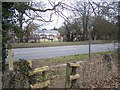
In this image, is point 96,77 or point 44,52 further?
point 44,52

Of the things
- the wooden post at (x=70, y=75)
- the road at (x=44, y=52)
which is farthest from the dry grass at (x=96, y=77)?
the road at (x=44, y=52)

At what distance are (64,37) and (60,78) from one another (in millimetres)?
33643

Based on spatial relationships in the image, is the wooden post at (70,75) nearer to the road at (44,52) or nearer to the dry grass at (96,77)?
the dry grass at (96,77)

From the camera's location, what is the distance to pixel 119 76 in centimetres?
929

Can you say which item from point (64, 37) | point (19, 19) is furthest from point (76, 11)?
point (64, 37)

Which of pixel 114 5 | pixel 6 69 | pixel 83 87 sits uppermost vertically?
pixel 114 5

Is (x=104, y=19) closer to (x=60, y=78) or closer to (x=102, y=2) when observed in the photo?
(x=102, y=2)

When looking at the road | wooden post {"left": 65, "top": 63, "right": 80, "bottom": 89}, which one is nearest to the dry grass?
wooden post {"left": 65, "top": 63, "right": 80, "bottom": 89}

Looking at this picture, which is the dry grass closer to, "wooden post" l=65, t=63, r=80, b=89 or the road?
"wooden post" l=65, t=63, r=80, b=89

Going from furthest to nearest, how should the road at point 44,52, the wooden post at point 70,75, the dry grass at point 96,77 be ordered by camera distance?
1. the road at point 44,52
2. the dry grass at point 96,77
3. the wooden post at point 70,75

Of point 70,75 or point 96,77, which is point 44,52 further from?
point 70,75

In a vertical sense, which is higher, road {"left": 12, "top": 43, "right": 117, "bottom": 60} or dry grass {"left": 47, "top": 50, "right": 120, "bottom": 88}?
road {"left": 12, "top": 43, "right": 117, "bottom": 60}

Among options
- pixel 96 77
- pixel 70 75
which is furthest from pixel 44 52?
pixel 70 75

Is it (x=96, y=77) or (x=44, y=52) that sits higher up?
(x=44, y=52)
